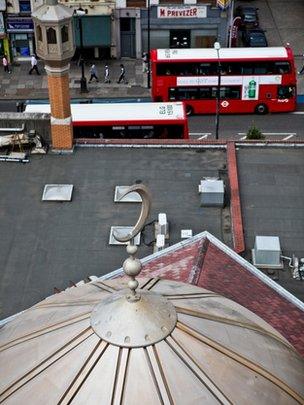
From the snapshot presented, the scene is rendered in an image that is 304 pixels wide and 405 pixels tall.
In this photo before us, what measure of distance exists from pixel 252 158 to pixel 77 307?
693 inches

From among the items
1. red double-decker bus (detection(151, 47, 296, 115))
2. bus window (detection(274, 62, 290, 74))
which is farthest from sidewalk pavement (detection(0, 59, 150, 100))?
bus window (detection(274, 62, 290, 74))

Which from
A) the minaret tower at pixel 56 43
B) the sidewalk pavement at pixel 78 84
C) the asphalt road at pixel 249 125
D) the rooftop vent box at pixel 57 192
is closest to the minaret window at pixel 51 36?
the minaret tower at pixel 56 43

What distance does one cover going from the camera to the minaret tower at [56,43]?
88.9ft

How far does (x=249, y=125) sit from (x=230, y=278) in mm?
29278

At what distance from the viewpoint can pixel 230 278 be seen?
1970 centimetres

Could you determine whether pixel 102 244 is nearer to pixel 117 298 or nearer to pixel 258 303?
pixel 258 303

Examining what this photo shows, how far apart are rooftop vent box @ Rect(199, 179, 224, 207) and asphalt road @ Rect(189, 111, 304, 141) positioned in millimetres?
19949

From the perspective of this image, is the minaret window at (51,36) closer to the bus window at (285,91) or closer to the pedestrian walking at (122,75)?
the bus window at (285,91)

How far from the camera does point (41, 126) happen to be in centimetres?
2958

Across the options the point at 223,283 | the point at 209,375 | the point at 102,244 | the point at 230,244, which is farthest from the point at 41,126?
the point at 209,375

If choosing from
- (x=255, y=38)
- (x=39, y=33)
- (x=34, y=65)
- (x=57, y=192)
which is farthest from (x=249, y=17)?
(x=57, y=192)

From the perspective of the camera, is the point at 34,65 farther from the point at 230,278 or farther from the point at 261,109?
the point at 230,278

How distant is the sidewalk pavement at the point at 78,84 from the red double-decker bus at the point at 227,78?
4.51 m

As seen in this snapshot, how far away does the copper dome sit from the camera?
1127cm
